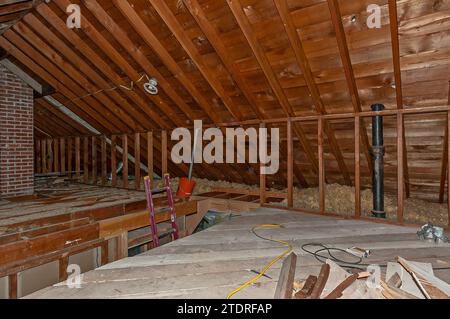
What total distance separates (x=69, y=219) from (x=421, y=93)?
13.5 ft

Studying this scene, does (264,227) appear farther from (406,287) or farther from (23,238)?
(23,238)

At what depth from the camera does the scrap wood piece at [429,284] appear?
144cm

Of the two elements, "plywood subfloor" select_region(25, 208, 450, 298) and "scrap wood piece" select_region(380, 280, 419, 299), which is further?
"plywood subfloor" select_region(25, 208, 450, 298)

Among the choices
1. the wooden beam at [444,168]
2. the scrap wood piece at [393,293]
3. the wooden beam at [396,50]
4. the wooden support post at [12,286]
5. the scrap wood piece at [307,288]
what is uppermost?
the wooden beam at [396,50]

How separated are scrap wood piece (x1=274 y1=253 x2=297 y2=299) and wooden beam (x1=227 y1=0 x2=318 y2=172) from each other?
2.03 meters

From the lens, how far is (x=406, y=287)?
1558mm

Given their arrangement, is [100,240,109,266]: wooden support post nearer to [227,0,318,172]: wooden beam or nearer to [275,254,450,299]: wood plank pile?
[275,254,450,299]: wood plank pile

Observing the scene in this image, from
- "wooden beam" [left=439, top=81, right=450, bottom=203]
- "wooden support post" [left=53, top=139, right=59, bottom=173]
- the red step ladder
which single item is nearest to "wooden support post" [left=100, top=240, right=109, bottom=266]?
the red step ladder

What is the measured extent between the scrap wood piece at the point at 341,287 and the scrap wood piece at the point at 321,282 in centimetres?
5

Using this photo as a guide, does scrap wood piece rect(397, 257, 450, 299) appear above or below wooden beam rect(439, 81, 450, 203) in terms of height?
below

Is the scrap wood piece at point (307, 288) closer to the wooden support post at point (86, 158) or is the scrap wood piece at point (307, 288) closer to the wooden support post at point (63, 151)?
the wooden support post at point (86, 158)

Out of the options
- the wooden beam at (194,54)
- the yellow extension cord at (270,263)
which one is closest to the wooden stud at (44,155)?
the wooden beam at (194,54)

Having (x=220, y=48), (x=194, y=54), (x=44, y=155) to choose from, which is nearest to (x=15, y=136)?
(x=44, y=155)

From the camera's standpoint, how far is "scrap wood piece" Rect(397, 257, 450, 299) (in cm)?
144
